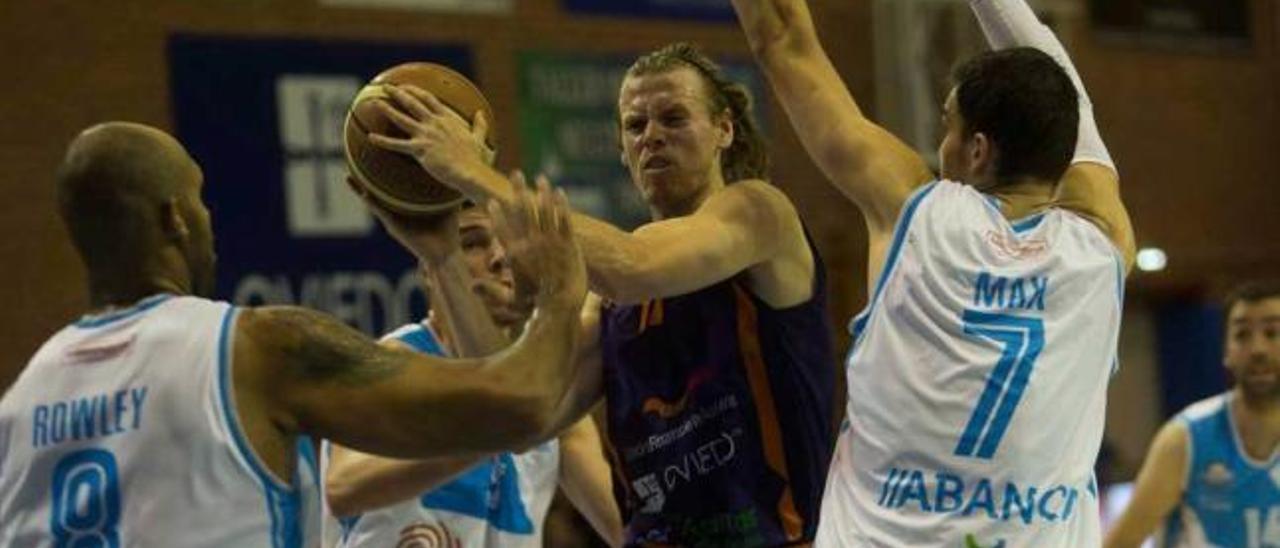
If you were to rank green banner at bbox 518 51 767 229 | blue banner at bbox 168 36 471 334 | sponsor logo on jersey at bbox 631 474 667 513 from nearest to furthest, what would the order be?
sponsor logo on jersey at bbox 631 474 667 513, blue banner at bbox 168 36 471 334, green banner at bbox 518 51 767 229

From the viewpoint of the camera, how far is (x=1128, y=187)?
16.5 metres

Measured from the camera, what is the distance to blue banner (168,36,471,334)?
10.7 metres

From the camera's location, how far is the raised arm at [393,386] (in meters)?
3.12

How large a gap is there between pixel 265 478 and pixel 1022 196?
5.00 feet

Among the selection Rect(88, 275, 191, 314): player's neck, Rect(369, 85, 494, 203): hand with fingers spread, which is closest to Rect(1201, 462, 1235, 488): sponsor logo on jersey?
Rect(369, 85, 494, 203): hand with fingers spread

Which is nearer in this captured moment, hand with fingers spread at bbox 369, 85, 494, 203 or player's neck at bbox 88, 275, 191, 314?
player's neck at bbox 88, 275, 191, 314

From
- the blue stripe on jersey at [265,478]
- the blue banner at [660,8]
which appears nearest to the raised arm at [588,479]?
the blue stripe on jersey at [265,478]

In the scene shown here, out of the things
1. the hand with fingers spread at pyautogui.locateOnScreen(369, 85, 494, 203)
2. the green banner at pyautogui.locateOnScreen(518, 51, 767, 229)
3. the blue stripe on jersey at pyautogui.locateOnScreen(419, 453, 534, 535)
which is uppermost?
the green banner at pyautogui.locateOnScreen(518, 51, 767, 229)

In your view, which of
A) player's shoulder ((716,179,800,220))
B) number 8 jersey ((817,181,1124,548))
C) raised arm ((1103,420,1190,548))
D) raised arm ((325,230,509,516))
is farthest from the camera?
raised arm ((1103,420,1190,548))

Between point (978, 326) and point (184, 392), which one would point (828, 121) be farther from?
point (184, 392)

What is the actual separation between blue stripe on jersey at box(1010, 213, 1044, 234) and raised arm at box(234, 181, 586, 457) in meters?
0.96

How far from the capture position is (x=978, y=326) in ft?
12.2

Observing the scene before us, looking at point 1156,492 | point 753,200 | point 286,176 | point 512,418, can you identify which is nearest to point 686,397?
point 753,200

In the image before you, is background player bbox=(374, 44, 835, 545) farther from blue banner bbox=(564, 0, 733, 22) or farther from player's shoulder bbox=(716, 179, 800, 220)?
blue banner bbox=(564, 0, 733, 22)
